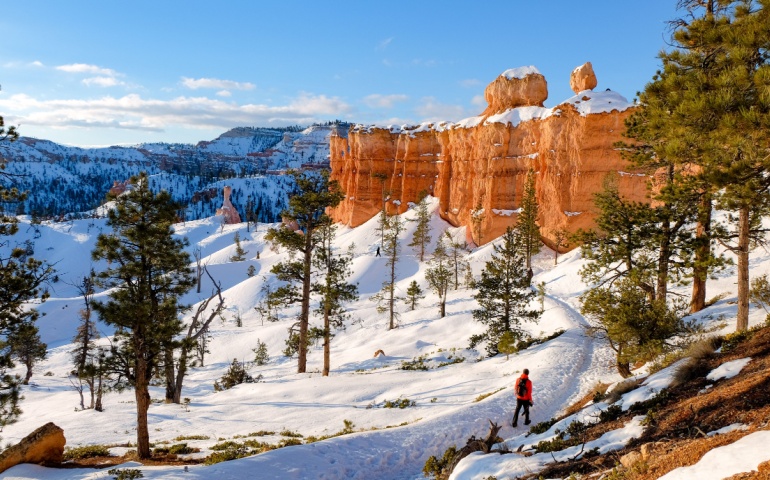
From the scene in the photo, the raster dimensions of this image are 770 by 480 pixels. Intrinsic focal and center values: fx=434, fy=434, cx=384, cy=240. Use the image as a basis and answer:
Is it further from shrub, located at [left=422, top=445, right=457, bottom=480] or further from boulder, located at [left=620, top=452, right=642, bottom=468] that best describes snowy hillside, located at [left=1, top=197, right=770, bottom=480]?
boulder, located at [left=620, top=452, right=642, bottom=468]

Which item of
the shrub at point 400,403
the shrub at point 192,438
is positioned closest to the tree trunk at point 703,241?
the shrub at point 400,403

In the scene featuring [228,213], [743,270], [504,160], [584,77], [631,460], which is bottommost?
[228,213]

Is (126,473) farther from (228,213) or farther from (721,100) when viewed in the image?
(228,213)

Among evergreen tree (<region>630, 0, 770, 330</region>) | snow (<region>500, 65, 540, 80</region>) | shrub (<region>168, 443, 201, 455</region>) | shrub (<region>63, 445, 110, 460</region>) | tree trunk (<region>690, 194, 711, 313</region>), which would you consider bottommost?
shrub (<region>63, 445, 110, 460</region>)

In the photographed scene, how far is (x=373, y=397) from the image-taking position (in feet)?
64.5

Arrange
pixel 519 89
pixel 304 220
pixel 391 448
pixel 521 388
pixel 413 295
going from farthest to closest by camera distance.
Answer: pixel 519 89
pixel 413 295
pixel 304 220
pixel 521 388
pixel 391 448

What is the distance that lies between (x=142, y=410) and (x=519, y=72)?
6092 cm

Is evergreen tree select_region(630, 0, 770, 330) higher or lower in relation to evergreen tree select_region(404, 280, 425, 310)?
higher

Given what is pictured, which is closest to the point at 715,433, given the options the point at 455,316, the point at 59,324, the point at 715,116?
the point at 715,116

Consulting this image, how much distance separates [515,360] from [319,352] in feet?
66.2

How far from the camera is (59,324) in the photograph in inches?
2445

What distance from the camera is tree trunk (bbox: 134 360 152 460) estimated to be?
13570mm

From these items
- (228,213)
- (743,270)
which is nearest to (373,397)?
(743,270)

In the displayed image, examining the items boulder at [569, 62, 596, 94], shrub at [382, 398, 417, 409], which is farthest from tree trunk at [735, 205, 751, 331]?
boulder at [569, 62, 596, 94]
